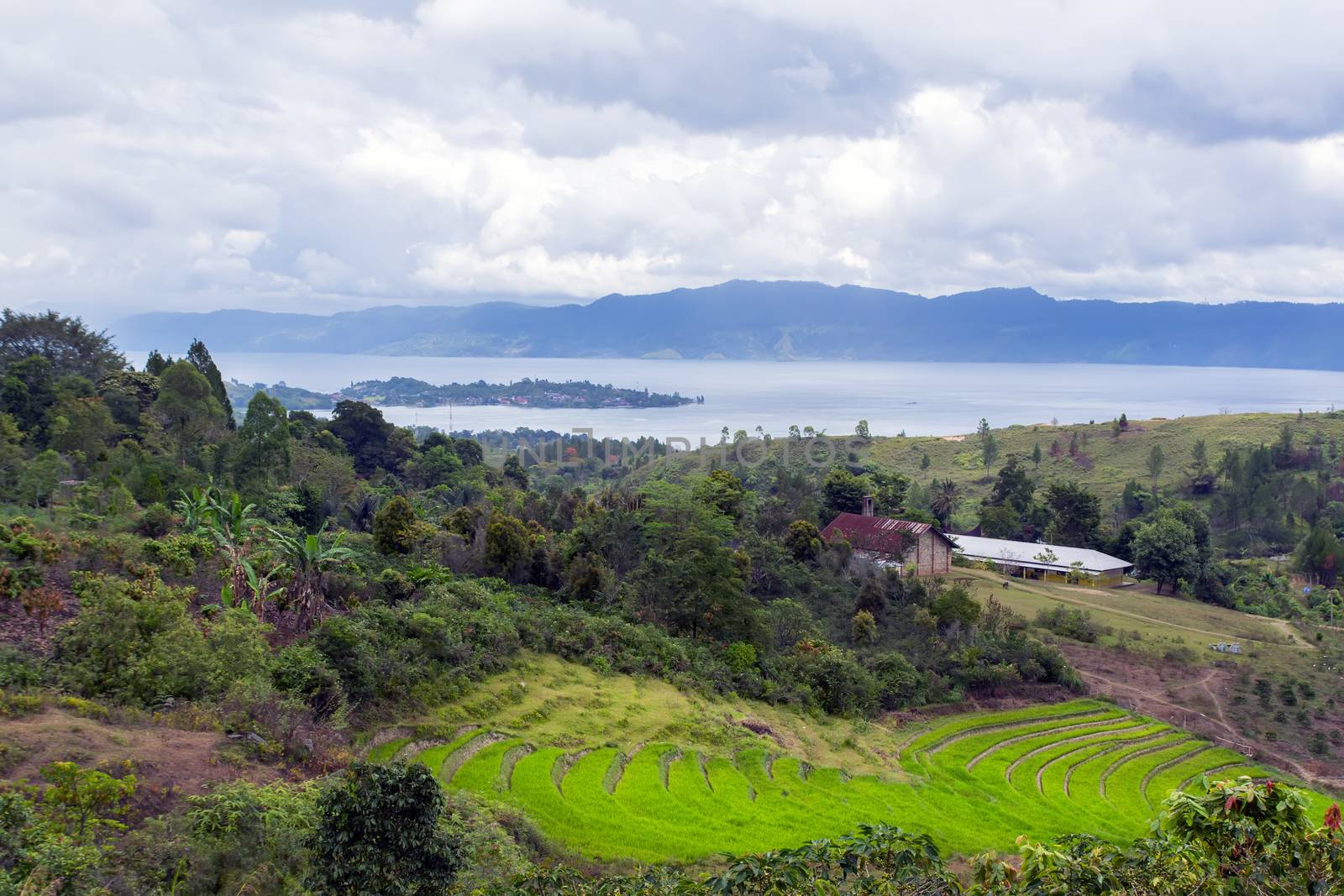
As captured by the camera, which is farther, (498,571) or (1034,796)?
(498,571)

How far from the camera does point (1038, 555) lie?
139 feet

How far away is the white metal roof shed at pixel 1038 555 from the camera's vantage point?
41.3m

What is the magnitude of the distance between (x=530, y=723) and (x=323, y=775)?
5.41 meters

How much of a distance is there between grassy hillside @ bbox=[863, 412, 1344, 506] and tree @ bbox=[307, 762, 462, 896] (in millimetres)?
60811

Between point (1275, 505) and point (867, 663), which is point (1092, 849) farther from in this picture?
point (1275, 505)

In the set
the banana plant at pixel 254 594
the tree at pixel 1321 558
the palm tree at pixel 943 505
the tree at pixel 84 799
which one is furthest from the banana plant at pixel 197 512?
the tree at pixel 1321 558

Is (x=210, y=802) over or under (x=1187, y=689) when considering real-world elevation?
over

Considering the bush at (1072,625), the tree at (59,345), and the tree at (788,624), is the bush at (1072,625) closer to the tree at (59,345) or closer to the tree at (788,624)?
the tree at (788,624)

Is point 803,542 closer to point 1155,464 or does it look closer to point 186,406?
point 186,406

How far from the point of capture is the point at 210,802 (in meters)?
7.77

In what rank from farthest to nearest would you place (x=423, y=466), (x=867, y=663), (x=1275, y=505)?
(x=1275, y=505) < (x=423, y=466) < (x=867, y=663)

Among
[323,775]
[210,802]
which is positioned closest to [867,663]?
[323,775]

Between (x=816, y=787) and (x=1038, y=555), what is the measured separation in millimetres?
31319

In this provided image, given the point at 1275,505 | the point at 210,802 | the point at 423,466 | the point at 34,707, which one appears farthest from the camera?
the point at 1275,505
